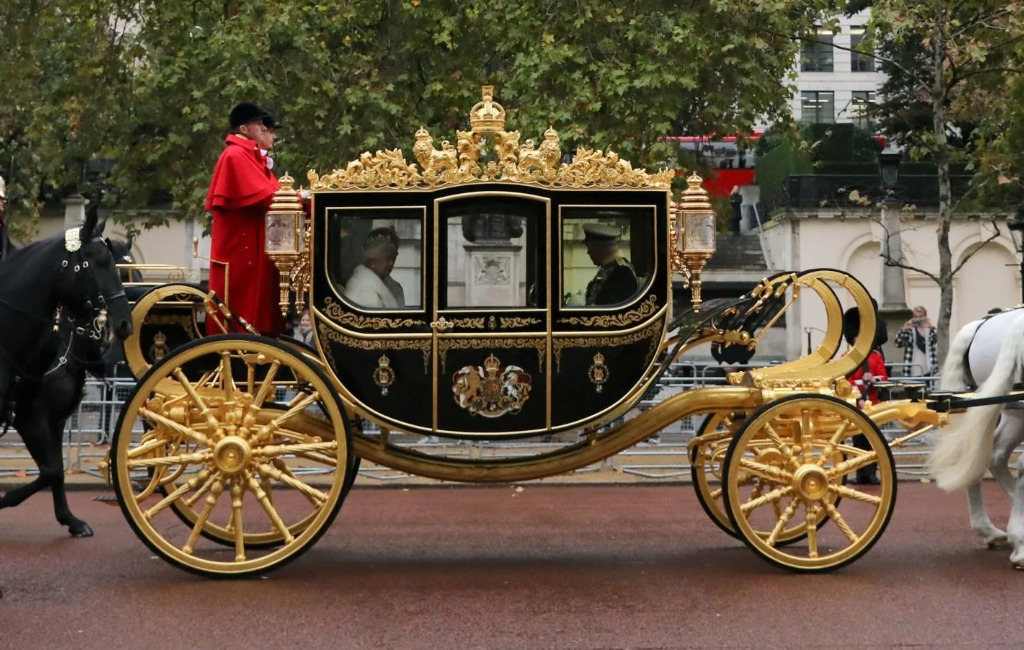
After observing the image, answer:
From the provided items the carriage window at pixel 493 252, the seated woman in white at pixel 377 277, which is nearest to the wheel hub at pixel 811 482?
the carriage window at pixel 493 252

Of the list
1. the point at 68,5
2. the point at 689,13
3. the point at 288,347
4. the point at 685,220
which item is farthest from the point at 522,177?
the point at 68,5

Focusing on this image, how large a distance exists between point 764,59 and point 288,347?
12.8m

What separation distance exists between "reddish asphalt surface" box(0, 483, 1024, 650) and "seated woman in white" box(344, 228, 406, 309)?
1549 millimetres

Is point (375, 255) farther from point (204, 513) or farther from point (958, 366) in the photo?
point (958, 366)

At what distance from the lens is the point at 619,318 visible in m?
7.96

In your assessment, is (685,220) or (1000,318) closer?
(685,220)

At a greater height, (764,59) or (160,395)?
(764,59)

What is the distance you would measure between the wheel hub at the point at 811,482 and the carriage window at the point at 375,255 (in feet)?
7.62

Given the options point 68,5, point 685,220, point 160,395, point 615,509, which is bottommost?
point 615,509

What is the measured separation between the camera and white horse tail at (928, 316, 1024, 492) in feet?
27.9

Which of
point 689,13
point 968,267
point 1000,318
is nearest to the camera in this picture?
point 1000,318

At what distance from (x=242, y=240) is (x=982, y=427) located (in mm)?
4580

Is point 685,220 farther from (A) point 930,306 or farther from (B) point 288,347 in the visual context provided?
(A) point 930,306

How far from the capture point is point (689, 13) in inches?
729
